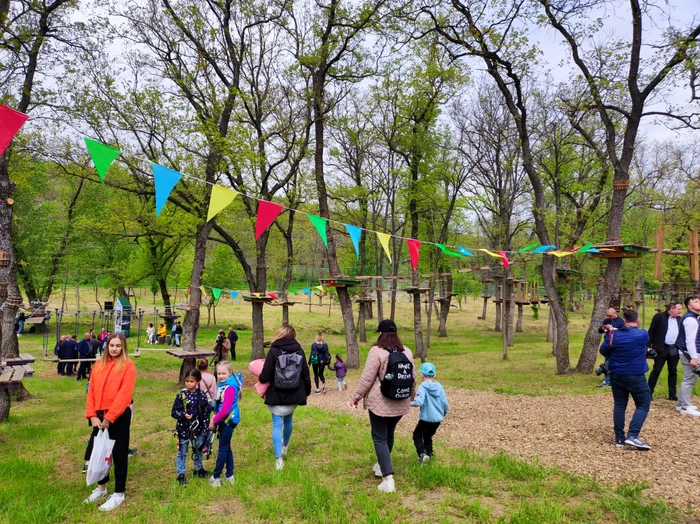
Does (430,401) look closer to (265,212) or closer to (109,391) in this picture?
(109,391)

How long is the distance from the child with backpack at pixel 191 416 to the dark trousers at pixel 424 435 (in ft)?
7.56

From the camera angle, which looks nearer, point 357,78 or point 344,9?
point 344,9

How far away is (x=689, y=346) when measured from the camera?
641cm

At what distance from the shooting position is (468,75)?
19.0 meters

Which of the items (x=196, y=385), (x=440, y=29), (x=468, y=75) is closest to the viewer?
A: (x=196, y=385)

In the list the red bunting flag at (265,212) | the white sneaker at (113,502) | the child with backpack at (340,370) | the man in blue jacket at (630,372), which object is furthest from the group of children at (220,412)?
the child with backpack at (340,370)

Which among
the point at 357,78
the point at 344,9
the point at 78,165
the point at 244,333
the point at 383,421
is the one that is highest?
the point at 344,9

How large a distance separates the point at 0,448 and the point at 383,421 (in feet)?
20.0

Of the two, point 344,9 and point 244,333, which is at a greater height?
point 344,9

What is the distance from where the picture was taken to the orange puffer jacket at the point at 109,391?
4047 mm

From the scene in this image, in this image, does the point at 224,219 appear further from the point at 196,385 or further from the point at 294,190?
the point at 196,385

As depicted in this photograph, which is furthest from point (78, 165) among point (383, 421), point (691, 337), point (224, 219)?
point (691, 337)

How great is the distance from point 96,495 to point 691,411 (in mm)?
8142

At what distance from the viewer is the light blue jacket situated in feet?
15.1
